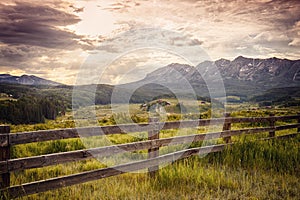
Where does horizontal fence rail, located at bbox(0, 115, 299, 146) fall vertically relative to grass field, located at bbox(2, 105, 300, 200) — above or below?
above

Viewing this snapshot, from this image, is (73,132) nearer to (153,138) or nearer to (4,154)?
(4,154)

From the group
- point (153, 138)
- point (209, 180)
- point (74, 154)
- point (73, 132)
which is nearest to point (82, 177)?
point (74, 154)

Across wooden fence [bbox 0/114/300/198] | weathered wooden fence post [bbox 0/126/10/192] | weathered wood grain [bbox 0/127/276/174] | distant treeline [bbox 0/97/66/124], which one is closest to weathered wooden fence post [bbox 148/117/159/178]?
wooden fence [bbox 0/114/300/198]

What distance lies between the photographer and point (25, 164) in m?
4.99

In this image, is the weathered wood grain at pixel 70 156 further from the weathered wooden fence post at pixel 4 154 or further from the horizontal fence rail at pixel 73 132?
the horizontal fence rail at pixel 73 132

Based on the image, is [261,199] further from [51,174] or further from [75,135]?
[51,174]

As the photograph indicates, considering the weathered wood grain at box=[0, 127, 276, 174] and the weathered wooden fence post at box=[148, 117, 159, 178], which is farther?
the weathered wooden fence post at box=[148, 117, 159, 178]

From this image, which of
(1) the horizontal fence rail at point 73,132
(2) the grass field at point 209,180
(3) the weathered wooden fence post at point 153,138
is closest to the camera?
(1) the horizontal fence rail at point 73,132

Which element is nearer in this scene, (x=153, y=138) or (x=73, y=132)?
(x=73, y=132)

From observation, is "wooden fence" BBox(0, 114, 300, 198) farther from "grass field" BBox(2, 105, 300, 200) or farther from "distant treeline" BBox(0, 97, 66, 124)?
"distant treeline" BBox(0, 97, 66, 124)

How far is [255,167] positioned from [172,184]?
2952 millimetres

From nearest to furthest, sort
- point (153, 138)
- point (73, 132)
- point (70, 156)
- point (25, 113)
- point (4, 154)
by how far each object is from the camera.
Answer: point (4, 154), point (70, 156), point (73, 132), point (153, 138), point (25, 113)

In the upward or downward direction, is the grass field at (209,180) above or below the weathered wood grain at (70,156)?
below

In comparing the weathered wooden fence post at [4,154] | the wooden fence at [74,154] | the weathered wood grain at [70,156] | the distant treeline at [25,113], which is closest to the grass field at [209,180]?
the wooden fence at [74,154]
